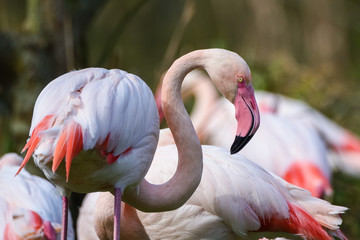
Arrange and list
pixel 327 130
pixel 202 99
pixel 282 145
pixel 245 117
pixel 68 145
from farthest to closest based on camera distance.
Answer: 1. pixel 202 99
2. pixel 327 130
3. pixel 282 145
4. pixel 245 117
5. pixel 68 145

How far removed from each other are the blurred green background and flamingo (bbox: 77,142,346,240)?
1.13 meters

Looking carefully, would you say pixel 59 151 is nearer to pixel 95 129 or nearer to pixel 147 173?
pixel 95 129

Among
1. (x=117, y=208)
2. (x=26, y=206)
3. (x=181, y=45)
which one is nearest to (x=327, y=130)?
(x=181, y=45)

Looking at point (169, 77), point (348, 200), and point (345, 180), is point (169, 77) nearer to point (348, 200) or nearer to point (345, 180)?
point (348, 200)

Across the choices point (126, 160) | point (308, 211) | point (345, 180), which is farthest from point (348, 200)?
point (126, 160)

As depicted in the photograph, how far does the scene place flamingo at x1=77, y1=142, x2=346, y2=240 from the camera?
3.19 m

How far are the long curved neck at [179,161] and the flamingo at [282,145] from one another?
181 centimetres

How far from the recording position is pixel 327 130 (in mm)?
5648

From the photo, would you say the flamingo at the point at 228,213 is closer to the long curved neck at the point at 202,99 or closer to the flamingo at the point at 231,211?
the flamingo at the point at 231,211

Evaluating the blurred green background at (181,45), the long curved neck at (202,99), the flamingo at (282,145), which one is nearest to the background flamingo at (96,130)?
the blurred green background at (181,45)

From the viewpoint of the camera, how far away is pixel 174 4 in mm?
11414

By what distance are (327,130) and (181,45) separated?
65.0 inches

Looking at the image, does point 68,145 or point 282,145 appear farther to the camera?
point 282,145

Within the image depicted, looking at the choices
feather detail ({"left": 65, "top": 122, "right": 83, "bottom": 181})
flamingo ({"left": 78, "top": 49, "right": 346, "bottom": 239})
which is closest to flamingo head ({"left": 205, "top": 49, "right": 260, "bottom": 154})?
flamingo ({"left": 78, "top": 49, "right": 346, "bottom": 239})
